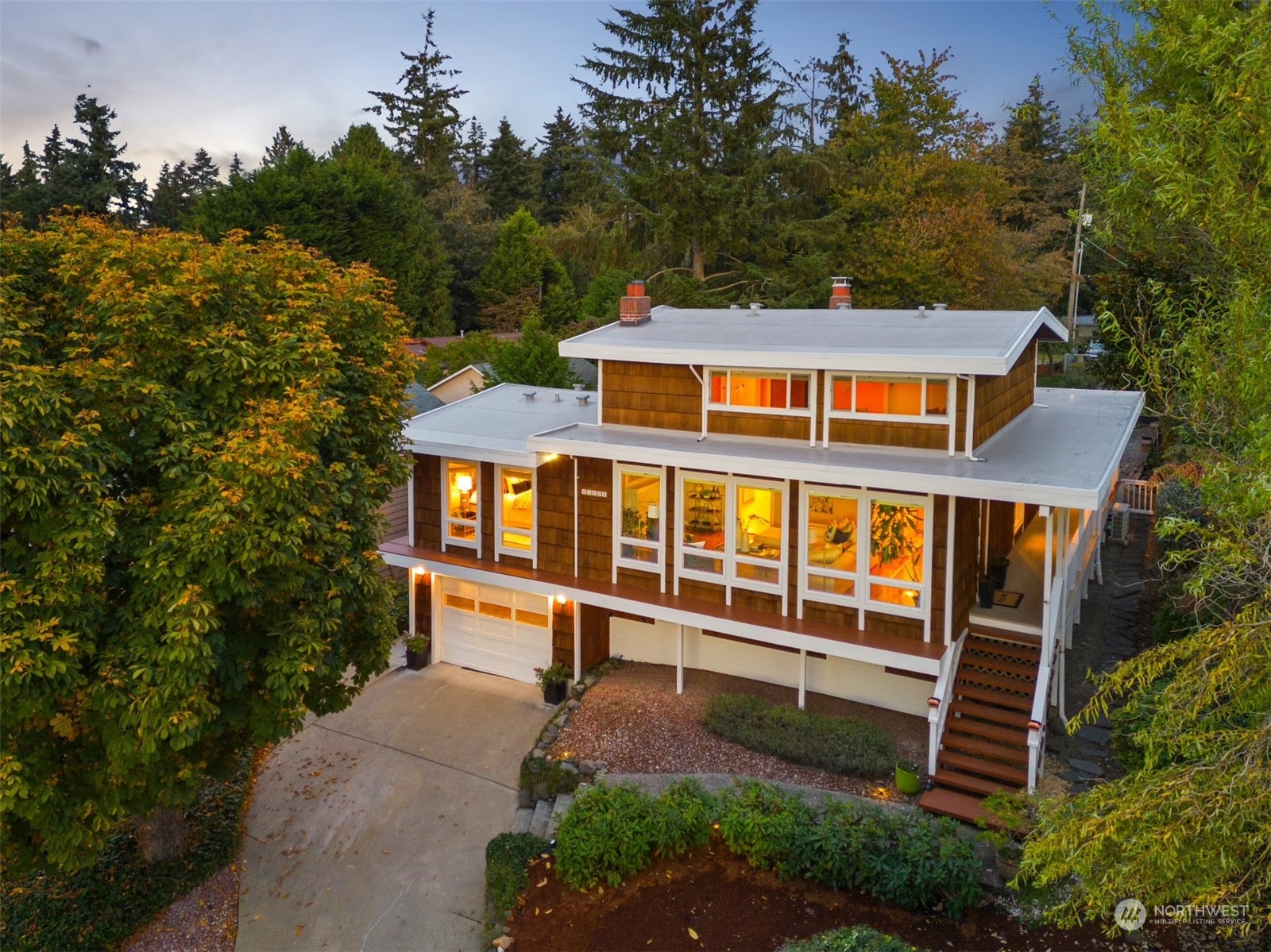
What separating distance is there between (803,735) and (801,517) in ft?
10.6

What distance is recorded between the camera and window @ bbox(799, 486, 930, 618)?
1180 cm

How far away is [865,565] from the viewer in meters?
12.1

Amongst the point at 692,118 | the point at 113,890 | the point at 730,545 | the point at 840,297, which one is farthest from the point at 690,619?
the point at 692,118

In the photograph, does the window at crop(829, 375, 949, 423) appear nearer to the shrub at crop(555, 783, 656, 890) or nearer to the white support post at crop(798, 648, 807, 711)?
the white support post at crop(798, 648, 807, 711)

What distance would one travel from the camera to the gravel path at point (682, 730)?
12.0 metres

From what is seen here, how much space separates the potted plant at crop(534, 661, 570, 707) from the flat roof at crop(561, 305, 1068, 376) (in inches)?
219

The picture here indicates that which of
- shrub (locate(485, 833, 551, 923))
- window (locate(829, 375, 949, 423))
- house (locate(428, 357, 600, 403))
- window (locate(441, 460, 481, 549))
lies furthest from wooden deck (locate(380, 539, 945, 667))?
house (locate(428, 357, 600, 403))

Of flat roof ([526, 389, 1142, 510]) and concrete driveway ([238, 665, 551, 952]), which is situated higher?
flat roof ([526, 389, 1142, 510])

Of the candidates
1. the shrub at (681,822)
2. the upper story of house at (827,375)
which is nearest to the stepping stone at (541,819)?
the shrub at (681,822)

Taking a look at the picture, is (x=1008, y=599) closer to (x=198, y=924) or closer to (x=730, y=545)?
(x=730, y=545)

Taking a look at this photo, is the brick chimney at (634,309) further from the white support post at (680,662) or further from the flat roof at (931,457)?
the white support post at (680,662)

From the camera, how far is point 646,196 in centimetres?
2994

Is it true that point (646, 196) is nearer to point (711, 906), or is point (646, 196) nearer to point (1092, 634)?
point (1092, 634)

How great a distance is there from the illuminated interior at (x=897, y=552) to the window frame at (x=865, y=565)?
26 mm
